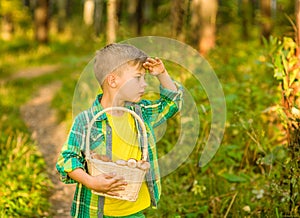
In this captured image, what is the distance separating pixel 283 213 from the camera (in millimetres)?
3941

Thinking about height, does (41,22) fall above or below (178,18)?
above

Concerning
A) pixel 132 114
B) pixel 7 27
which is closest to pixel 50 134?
pixel 132 114

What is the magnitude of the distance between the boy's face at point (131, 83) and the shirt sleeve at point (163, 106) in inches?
7.8

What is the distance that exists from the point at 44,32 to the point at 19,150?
46.7 ft

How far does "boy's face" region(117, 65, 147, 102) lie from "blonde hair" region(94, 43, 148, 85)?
38mm

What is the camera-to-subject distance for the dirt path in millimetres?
5090

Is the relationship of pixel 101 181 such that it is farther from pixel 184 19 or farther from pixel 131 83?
pixel 184 19

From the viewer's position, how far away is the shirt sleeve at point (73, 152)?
2.61 metres

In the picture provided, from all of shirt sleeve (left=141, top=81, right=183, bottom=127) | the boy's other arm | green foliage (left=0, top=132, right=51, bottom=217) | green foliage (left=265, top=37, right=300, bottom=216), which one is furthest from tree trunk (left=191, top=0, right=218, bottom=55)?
the boy's other arm

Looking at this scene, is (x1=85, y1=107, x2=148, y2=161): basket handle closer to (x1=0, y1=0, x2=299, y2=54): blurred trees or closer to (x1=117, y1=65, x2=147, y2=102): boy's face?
(x1=117, y1=65, x2=147, y2=102): boy's face

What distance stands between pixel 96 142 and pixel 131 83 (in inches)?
14.0

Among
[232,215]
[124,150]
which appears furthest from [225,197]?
[124,150]

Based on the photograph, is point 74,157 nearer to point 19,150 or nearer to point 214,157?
point 214,157

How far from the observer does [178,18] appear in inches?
351
